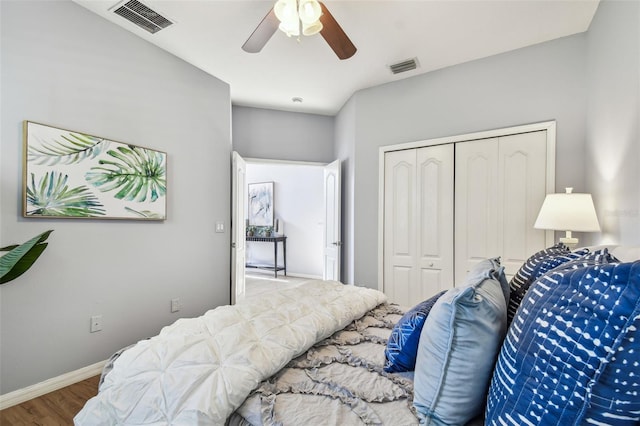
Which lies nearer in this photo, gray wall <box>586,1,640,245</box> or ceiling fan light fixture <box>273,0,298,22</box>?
gray wall <box>586,1,640,245</box>

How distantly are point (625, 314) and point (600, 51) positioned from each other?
8.08 ft

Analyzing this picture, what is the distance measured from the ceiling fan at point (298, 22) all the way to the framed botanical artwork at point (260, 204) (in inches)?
185

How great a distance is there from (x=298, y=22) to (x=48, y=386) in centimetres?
290

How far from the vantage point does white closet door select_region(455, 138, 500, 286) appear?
2824 mm

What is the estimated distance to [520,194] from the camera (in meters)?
2.70

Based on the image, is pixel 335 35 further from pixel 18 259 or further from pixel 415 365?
pixel 18 259

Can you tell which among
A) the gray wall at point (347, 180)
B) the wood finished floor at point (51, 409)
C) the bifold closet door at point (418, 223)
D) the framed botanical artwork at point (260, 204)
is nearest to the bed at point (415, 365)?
the wood finished floor at point (51, 409)

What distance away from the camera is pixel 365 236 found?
355 centimetres


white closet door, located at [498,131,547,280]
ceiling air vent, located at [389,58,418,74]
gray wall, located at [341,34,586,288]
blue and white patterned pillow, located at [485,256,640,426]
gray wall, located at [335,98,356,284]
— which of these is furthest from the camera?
gray wall, located at [335,98,356,284]

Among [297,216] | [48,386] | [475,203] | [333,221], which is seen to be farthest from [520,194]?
[297,216]

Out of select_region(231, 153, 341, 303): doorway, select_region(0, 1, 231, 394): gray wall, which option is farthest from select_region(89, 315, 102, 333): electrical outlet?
select_region(231, 153, 341, 303): doorway

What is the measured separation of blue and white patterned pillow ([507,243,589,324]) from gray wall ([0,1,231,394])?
2.72m

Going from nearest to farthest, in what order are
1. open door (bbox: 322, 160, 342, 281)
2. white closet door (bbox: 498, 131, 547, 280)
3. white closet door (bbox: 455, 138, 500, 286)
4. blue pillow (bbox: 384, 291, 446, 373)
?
blue pillow (bbox: 384, 291, 446, 373) < white closet door (bbox: 498, 131, 547, 280) < white closet door (bbox: 455, 138, 500, 286) < open door (bbox: 322, 160, 342, 281)

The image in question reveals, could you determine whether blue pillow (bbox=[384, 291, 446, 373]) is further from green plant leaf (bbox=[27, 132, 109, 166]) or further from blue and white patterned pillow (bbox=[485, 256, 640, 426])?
green plant leaf (bbox=[27, 132, 109, 166])
